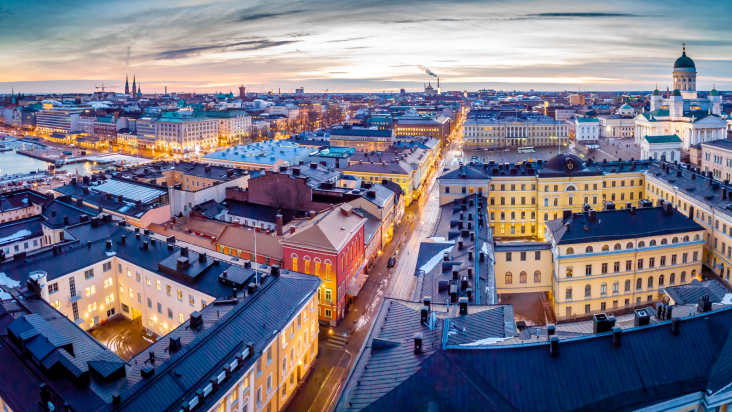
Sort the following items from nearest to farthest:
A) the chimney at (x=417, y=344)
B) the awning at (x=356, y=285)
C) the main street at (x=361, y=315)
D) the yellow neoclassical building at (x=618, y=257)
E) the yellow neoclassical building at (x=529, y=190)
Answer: the chimney at (x=417, y=344), the main street at (x=361, y=315), the yellow neoclassical building at (x=618, y=257), the awning at (x=356, y=285), the yellow neoclassical building at (x=529, y=190)

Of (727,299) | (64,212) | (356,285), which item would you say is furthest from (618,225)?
(64,212)

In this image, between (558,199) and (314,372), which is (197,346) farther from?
(558,199)

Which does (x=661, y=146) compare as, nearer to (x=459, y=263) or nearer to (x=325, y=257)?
(x=459, y=263)

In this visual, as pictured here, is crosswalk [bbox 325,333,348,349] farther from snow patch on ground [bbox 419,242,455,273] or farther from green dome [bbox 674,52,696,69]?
green dome [bbox 674,52,696,69]

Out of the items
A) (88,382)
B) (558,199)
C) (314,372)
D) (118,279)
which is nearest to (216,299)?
(314,372)

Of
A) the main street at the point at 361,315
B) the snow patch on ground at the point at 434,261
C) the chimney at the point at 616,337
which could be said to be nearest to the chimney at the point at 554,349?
the chimney at the point at 616,337

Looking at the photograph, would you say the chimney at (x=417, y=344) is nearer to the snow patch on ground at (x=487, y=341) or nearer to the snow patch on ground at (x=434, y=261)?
the snow patch on ground at (x=487, y=341)
